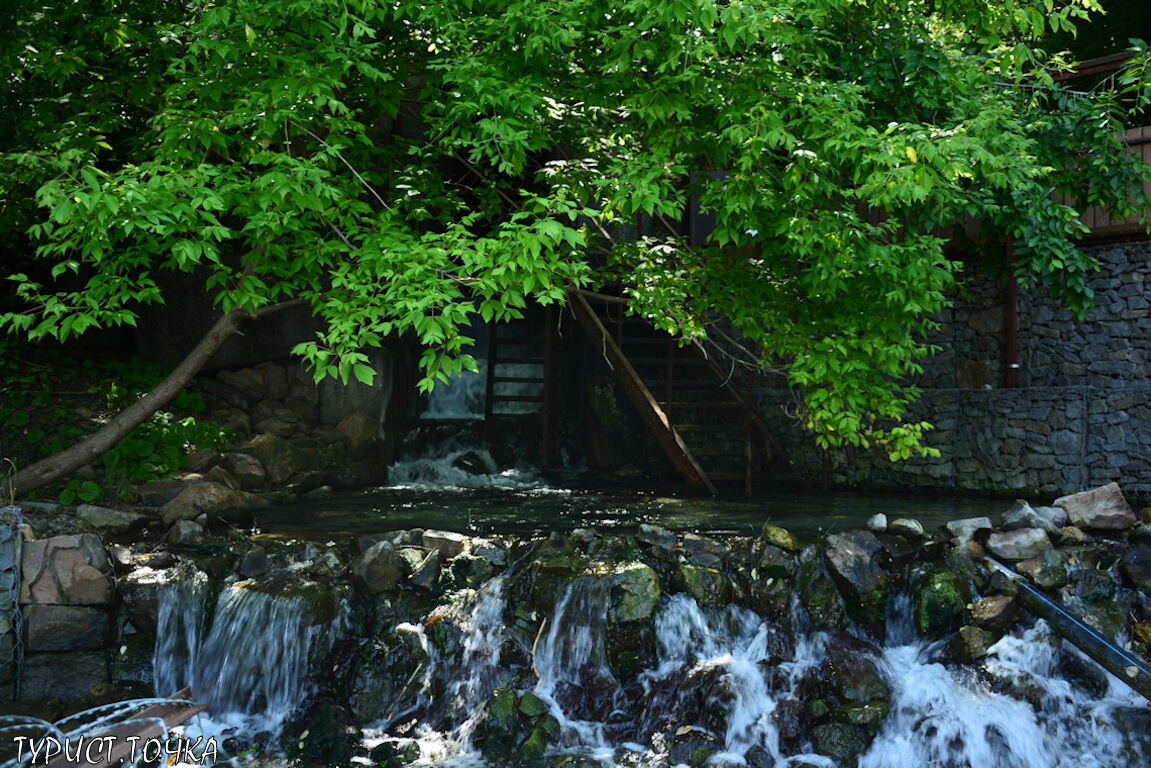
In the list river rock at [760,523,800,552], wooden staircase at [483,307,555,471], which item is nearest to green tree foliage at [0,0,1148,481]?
river rock at [760,523,800,552]

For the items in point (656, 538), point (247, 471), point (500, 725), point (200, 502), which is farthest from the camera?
point (247, 471)

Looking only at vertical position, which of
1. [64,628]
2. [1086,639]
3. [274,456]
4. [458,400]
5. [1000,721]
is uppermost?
[458,400]

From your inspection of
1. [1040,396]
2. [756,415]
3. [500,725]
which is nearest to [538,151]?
[500,725]

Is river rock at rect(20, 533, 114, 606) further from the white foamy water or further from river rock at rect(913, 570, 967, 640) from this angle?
river rock at rect(913, 570, 967, 640)

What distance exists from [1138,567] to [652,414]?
566 cm

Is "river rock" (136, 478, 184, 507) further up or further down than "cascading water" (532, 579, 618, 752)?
further up

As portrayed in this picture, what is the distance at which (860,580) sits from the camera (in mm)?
6574

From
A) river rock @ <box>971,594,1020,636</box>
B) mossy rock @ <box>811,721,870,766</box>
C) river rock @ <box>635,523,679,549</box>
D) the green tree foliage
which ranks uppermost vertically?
the green tree foliage

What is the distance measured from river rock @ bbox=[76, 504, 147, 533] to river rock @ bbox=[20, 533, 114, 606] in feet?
3.11

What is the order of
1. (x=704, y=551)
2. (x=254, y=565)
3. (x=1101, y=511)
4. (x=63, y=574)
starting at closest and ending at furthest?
1. (x=63, y=574)
2. (x=254, y=565)
3. (x=704, y=551)
4. (x=1101, y=511)

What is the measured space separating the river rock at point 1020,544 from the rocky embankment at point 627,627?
16 millimetres

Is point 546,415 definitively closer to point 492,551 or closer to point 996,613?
point 492,551

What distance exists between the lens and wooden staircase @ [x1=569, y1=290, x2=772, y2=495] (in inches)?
438

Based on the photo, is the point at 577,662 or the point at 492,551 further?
the point at 492,551
